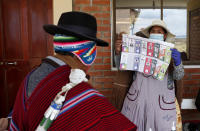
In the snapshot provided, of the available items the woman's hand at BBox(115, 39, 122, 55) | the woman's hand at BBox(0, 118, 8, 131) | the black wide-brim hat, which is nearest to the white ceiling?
the woman's hand at BBox(115, 39, 122, 55)

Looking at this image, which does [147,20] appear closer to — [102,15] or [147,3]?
[147,3]

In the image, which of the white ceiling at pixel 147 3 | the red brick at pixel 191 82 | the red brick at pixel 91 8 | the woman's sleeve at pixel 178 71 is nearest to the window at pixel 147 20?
the white ceiling at pixel 147 3

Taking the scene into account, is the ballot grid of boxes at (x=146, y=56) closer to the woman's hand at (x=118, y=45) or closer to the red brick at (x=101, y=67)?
the woman's hand at (x=118, y=45)

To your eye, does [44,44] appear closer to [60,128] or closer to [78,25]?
[78,25]

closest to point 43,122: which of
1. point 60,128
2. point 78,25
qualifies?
point 60,128

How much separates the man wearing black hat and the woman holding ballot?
3.63ft

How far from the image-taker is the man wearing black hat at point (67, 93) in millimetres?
1130

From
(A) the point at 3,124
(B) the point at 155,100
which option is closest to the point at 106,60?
(B) the point at 155,100

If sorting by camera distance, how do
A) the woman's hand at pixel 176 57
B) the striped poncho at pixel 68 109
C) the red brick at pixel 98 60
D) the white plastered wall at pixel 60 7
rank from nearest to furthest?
the striped poncho at pixel 68 109
the woman's hand at pixel 176 57
the white plastered wall at pixel 60 7
the red brick at pixel 98 60

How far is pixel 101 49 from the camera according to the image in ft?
Result: 12.1

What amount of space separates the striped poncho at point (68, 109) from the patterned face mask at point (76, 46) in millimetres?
102

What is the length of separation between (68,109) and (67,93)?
84mm

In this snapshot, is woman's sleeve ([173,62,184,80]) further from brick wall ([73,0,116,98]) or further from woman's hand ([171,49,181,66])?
brick wall ([73,0,116,98])

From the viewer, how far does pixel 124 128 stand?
123cm
